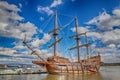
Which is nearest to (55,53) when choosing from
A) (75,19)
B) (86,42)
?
(75,19)

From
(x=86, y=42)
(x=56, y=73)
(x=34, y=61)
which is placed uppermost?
(x=86, y=42)

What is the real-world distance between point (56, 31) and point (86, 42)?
1123 centimetres

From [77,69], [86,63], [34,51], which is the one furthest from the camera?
[86,63]

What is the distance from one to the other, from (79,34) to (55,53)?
8.39 meters

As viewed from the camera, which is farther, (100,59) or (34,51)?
(100,59)

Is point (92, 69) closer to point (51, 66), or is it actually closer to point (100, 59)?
point (100, 59)

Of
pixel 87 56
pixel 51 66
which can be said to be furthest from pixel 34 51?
pixel 87 56

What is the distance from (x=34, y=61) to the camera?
2670 cm

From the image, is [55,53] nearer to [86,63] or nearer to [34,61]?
[34,61]

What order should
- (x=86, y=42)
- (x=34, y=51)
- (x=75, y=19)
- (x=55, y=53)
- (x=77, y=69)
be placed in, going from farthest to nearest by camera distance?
(x=86, y=42) < (x=75, y=19) < (x=77, y=69) < (x=55, y=53) < (x=34, y=51)

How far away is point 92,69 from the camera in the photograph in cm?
3456

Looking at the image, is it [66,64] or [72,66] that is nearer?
[66,64]

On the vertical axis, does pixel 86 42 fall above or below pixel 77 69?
above

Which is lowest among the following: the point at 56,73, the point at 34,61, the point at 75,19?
the point at 56,73
